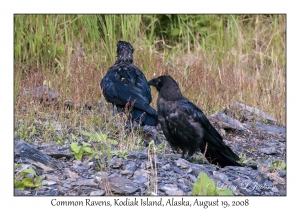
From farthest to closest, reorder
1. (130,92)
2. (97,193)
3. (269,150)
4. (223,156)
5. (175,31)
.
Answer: (175,31), (130,92), (269,150), (223,156), (97,193)

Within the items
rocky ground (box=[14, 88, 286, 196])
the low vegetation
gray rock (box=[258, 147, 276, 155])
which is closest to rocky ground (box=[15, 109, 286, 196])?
rocky ground (box=[14, 88, 286, 196])

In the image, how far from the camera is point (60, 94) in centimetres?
742

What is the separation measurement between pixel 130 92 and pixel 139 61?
210 cm

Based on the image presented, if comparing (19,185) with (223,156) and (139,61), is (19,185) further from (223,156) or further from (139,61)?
(139,61)

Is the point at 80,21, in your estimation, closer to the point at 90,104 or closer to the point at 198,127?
the point at 90,104

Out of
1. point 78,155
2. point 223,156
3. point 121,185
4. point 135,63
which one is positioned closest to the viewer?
point 121,185

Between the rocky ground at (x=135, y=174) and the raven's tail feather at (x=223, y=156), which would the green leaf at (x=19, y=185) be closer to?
the rocky ground at (x=135, y=174)

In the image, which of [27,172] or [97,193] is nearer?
[97,193]

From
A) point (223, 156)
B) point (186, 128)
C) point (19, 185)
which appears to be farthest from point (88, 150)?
point (223, 156)

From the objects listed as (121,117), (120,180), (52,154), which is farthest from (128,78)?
(120,180)

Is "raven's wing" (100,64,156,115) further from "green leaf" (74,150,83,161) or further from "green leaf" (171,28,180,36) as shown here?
"green leaf" (171,28,180,36)

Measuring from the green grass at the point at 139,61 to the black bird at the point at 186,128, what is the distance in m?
0.42

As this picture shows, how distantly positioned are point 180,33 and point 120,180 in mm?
6258

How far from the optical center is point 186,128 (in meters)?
5.75
